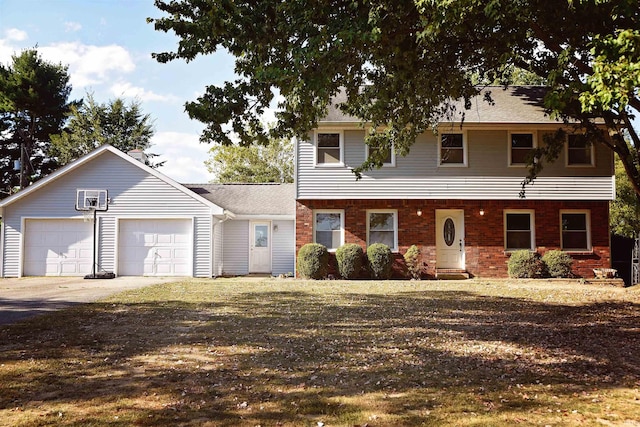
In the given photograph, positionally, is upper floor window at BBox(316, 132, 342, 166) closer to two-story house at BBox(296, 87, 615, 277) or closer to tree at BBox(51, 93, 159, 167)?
two-story house at BBox(296, 87, 615, 277)

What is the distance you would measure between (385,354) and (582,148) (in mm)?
15799

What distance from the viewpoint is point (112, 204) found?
18.6 metres

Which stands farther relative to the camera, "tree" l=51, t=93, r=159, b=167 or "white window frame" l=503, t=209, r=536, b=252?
"tree" l=51, t=93, r=159, b=167

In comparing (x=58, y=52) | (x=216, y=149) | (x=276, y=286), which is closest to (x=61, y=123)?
(x=58, y=52)

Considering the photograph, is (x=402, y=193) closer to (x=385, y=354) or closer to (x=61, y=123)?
(x=385, y=354)

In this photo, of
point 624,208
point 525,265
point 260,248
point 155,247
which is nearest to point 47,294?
point 155,247

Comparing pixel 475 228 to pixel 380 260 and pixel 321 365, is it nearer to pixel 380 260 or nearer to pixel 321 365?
pixel 380 260

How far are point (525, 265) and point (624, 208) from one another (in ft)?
57.9

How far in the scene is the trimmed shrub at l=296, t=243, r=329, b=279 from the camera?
17.0 metres

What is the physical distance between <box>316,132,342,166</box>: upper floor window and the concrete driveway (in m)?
7.51

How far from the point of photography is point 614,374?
5203mm

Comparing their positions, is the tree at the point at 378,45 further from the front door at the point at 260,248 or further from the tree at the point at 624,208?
the tree at the point at 624,208

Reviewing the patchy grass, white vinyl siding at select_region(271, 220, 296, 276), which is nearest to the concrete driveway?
the patchy grass

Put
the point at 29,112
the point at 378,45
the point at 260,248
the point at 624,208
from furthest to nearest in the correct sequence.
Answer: the point at 29,112
the point at 624,208
the point at 260,248
the point at 378,45
